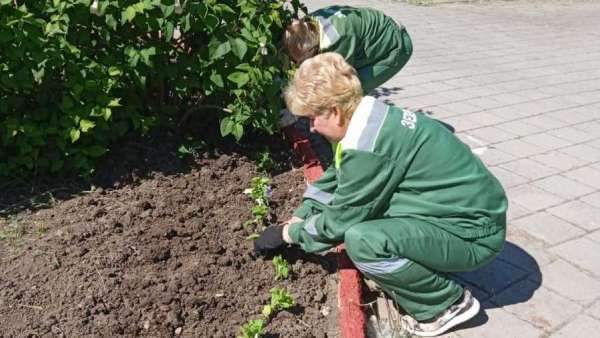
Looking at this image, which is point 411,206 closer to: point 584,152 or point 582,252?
point 582,252

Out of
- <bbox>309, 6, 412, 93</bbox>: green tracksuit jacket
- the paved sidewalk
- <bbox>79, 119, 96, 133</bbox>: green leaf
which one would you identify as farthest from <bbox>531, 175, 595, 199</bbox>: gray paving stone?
<bbox>79, 119, 96, 133</bbox>: green leaf

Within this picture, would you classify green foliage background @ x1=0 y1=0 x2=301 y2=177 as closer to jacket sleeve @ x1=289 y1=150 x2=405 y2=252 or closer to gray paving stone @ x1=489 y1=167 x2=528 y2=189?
jacket sleeve @ x1=289 y1=150 x2=405 y2=252

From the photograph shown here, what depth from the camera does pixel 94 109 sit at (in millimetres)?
3662

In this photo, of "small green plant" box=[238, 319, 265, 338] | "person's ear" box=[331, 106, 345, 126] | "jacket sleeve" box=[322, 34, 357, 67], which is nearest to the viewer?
"small green plant" box=[238, 319, 265, 338]

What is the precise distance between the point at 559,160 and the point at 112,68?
3.28 meters

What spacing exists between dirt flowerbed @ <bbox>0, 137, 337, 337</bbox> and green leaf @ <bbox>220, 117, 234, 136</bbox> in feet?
1.15

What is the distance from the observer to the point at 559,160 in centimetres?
495

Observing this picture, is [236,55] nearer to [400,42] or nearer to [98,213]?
[98,213]

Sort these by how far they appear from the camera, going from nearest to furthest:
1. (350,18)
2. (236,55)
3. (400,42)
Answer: (236,55) → (350,18) → (400,42)

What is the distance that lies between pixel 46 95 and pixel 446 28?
24.0 ft

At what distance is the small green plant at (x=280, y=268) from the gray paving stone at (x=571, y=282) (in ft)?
4.41

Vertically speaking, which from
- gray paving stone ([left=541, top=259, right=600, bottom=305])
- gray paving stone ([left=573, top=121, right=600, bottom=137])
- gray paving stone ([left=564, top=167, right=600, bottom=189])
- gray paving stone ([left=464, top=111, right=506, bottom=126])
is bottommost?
gray paving stone ([left=573, top=121, right=600, bottom=137])

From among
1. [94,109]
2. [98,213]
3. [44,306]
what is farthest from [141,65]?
[44,306]

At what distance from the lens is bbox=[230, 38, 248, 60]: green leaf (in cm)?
375
